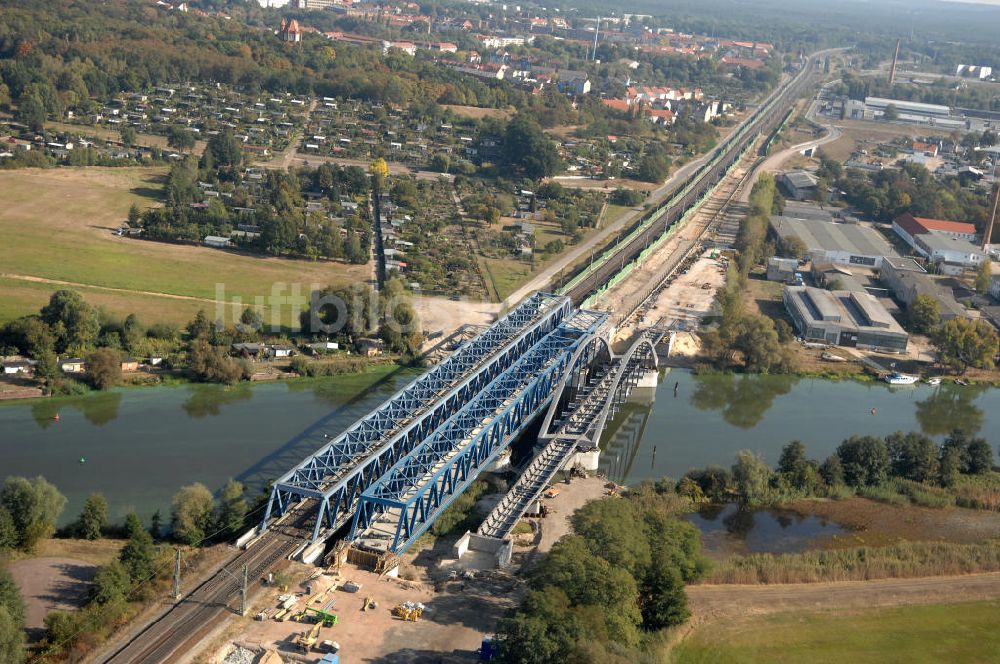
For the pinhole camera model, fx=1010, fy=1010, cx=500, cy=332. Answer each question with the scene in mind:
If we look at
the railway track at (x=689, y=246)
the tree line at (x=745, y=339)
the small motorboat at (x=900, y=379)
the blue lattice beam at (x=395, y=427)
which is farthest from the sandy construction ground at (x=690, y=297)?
the blue lattice beam at (x=395, y=427)

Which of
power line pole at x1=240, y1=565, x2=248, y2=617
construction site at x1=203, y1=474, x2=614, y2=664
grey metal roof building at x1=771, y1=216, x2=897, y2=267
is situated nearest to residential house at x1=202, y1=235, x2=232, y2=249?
construction site at x1=203, y1=474, x2=614, y2=664

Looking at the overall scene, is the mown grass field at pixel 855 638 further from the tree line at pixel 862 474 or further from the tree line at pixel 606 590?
the tree line at pixel 862 474

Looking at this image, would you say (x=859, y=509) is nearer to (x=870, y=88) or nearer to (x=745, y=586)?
(x=745, y=586)

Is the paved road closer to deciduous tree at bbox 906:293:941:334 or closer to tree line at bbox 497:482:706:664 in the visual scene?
deciduous tree at bbox 906:293:941:334

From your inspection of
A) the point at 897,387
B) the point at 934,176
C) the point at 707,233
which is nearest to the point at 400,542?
the point at 897,387

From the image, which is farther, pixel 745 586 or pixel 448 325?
pixel 448 325
